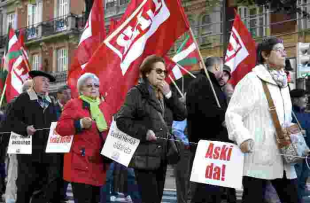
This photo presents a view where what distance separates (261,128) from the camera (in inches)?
196

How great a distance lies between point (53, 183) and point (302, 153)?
4.30 meters

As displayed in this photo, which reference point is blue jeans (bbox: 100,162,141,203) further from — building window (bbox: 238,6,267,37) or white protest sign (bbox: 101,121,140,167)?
building window (bbox: 238,6,267,37)

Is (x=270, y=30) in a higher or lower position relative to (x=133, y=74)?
higher

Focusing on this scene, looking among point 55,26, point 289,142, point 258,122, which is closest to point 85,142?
point 258,122

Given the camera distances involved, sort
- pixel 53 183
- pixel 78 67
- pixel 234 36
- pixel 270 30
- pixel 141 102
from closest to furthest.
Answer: pixel 141 102, pixel 53 183, pixel 78 67, pixel 234 36, pixel 270 30

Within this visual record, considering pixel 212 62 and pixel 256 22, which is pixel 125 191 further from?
pixel 256 22

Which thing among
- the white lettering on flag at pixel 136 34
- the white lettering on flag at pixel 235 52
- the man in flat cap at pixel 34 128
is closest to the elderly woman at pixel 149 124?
the white lettering on flag at pixel 136 34

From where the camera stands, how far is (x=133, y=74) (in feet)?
23.3

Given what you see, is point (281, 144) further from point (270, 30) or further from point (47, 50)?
point (47, 50)

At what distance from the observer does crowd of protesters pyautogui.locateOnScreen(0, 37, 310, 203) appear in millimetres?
4992

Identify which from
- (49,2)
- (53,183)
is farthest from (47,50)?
(53,183)

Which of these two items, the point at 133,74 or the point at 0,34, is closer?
the point at 133,74

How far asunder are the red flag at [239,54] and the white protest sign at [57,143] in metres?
5.74

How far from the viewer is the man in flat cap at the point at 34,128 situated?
23.9ft
